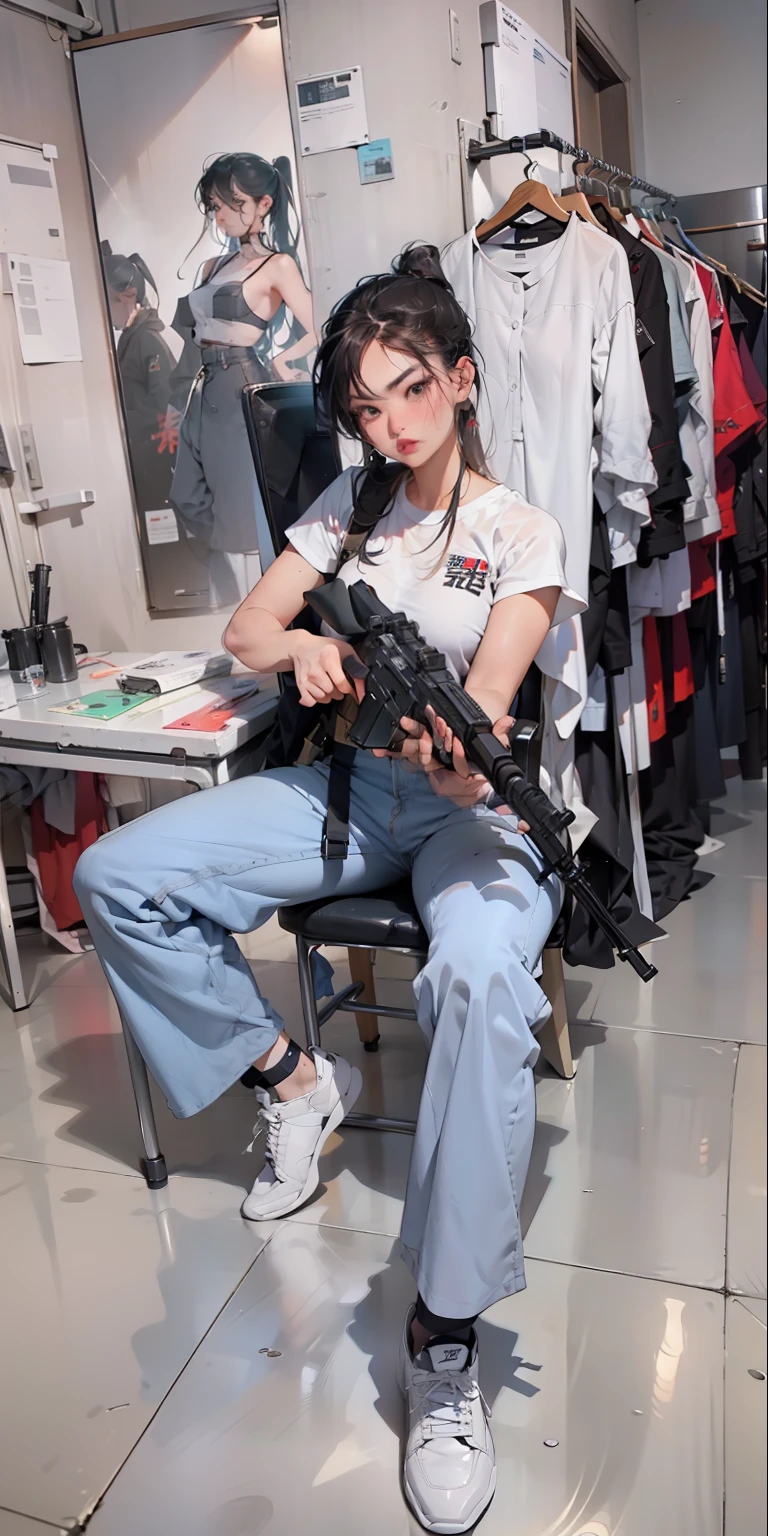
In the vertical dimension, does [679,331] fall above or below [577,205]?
below

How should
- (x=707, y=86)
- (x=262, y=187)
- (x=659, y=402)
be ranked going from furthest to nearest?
1. (x=262, y=187)
2. (x=659, y=402)
3. (x=707, y=86)

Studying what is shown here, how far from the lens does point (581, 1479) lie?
1204 millimetres

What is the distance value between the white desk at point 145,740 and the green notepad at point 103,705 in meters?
0.02

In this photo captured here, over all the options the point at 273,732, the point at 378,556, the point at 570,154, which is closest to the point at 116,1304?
the point at 273,732

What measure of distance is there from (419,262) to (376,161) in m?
0.16

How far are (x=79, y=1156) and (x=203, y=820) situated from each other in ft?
2.20

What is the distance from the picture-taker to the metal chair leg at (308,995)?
5.77 feet

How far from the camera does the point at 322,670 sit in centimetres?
152

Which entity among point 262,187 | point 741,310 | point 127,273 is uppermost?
point 262,187

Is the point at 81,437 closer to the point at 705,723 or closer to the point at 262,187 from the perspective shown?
the point at 262,187

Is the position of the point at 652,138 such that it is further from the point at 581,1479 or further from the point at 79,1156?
the point at 79,1156

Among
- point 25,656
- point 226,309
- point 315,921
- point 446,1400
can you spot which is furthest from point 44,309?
point 446,1400

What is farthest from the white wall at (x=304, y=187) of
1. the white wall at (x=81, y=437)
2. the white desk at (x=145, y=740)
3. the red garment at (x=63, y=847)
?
the white desk at (x=145, y=740)

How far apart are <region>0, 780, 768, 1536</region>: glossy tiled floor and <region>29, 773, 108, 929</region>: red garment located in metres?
0.53
